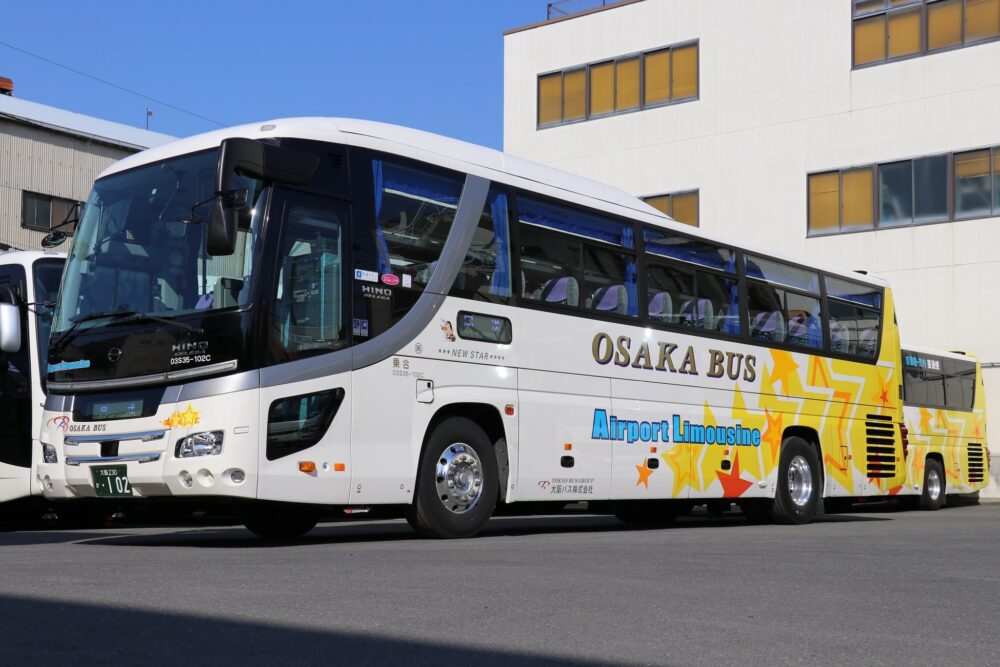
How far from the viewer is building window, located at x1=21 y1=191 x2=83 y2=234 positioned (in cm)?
3528

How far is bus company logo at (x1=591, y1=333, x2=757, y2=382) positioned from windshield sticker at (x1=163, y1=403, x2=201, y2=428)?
15.3ft

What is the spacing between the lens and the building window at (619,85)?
33.6 m

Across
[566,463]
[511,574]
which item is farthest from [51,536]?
[511,574]

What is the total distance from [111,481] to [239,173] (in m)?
2.64

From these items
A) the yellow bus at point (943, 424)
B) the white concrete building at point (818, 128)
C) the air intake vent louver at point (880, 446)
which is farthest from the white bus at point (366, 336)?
the white concrete building at point (818, 128)

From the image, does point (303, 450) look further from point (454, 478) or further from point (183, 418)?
point (454, 478)

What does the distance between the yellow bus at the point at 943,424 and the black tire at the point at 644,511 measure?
11.1m

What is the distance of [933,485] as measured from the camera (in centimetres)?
2814

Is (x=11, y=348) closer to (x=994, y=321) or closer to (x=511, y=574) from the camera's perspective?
(x=511, y=574)

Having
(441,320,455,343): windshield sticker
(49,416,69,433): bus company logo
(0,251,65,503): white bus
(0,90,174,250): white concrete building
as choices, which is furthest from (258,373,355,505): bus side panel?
(0,90,174,250): white concrete building

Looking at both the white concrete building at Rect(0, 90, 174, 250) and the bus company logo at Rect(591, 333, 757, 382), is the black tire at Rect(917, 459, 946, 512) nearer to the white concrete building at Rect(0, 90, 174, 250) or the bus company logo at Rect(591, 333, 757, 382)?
the bus company logo at Rect(591, 333, 757, 382)

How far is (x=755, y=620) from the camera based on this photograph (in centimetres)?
591

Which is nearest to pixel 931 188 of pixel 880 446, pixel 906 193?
pixel 906 193

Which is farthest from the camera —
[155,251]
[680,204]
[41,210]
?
[41,210]
